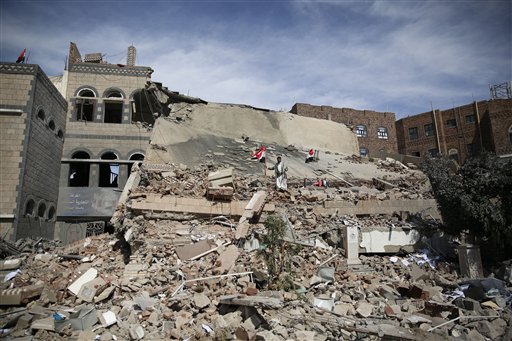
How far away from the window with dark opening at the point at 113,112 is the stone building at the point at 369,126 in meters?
14.0

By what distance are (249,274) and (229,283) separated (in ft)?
1.54

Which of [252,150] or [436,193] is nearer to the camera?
[436,193]

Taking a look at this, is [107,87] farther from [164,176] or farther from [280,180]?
[280,180]

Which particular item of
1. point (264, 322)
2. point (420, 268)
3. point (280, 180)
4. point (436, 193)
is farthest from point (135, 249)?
point (436, 193)

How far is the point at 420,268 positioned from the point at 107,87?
62.4ft

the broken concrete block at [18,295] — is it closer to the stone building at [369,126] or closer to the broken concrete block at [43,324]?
the broken concrete block at [43,324]

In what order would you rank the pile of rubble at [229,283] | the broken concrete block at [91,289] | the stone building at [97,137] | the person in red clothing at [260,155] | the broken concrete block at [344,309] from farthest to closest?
the stone building at [97,137]
the person in red clothing at [260,155]
the broken concrete block at [91,289]
the broken concrete block at [344,309]
the pile of rubble at [229,283]

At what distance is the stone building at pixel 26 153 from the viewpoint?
570 inches

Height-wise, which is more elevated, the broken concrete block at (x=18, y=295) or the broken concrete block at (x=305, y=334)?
the broken concrete block at (x=18, y=295)

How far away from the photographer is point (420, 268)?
8.59 meters

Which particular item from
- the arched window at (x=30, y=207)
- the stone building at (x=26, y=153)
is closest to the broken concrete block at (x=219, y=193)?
the stone building at (x=26, y=153)

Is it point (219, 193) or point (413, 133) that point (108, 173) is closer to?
point (219, 193)

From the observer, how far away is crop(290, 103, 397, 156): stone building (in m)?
29.8

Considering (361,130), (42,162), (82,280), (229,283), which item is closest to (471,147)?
(361,130)
